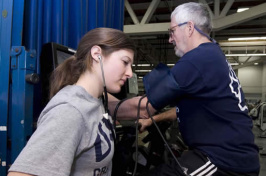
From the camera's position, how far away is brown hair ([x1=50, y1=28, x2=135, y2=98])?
1038 mm

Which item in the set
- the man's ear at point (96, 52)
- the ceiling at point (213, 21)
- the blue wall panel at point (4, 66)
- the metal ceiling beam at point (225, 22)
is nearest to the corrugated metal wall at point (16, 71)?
the blue wall panel at point (4, 66)

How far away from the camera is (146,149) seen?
1987mm

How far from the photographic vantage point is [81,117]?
2.74 feet

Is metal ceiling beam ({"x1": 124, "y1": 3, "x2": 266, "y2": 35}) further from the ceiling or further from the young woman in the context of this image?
the young woman

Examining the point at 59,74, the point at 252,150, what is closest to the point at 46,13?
the point at 59,74

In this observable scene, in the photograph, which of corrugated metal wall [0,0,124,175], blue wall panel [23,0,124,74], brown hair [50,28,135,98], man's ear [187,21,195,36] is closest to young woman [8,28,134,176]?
brown hair [50,28,135,98]

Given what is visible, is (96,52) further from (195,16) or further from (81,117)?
(195,16)

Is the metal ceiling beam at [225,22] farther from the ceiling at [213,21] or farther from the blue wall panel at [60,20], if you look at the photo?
the blue wall panel at [60,20]

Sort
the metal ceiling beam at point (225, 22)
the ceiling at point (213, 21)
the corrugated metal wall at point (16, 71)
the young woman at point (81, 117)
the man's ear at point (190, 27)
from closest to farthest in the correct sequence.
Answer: the young woman at point (81, 117)
the corrugated metal wall at point (16, 71)
the man's ear at point (190, 27)
the metal ceiling beam at point (225, 22)
the ceiling at point (213, 21)

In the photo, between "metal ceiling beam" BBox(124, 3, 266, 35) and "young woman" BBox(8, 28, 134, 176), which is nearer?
"young woman" BBox(8, 28, 134, 176)

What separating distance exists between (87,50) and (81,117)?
0.35 m

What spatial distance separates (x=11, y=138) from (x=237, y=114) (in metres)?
1.19

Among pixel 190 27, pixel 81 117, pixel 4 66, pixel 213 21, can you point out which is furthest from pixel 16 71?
pixel 213 21

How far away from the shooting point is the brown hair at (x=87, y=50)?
1038mm
